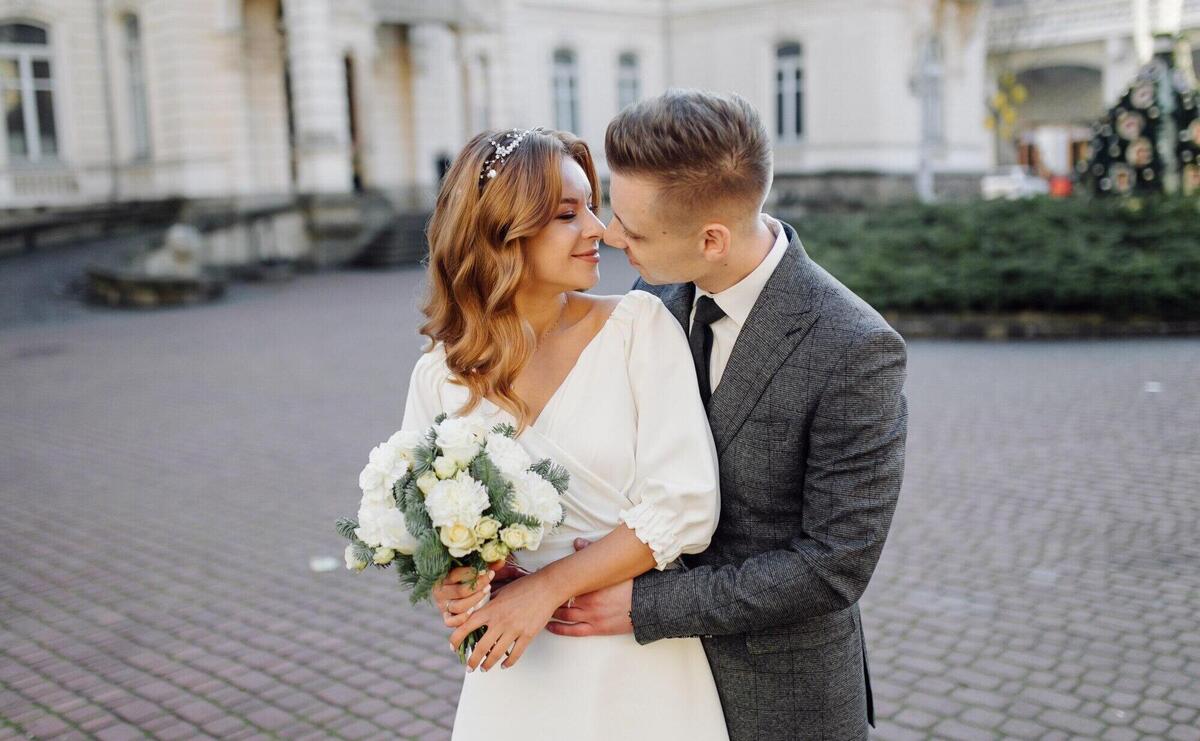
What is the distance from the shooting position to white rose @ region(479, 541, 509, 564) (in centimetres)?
187

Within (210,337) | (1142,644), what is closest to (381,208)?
(210,337)

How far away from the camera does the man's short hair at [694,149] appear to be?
6.07 ft

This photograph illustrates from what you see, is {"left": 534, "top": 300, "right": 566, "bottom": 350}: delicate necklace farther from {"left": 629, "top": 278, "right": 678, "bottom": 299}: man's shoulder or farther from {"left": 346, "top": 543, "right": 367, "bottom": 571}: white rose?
{"left": 346, "top": 543, "right": 367, "bottom": 571}: white rose

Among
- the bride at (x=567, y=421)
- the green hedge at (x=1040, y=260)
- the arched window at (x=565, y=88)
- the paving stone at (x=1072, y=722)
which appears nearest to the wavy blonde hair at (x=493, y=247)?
the bride at (x=567, y=421)

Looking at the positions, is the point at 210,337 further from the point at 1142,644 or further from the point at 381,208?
the point at 1142,644

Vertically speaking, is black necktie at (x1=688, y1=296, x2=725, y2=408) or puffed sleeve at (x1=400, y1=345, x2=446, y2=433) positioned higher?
black necktie at (x1=688, y1=296, x2=725, y2=408)

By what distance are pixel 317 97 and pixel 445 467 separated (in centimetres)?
2307

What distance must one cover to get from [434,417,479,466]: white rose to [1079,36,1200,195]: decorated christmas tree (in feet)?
47.0

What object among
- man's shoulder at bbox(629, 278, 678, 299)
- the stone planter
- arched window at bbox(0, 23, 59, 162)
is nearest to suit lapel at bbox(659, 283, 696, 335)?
man's shoulder at bbox(629, 278, 678, 299)

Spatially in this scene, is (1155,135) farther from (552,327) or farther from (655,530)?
(655,530)

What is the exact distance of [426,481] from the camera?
1865mm

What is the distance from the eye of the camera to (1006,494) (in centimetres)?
661

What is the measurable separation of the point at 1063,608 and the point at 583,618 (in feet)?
11.9

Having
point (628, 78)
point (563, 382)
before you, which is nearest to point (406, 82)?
point (628, 78)
